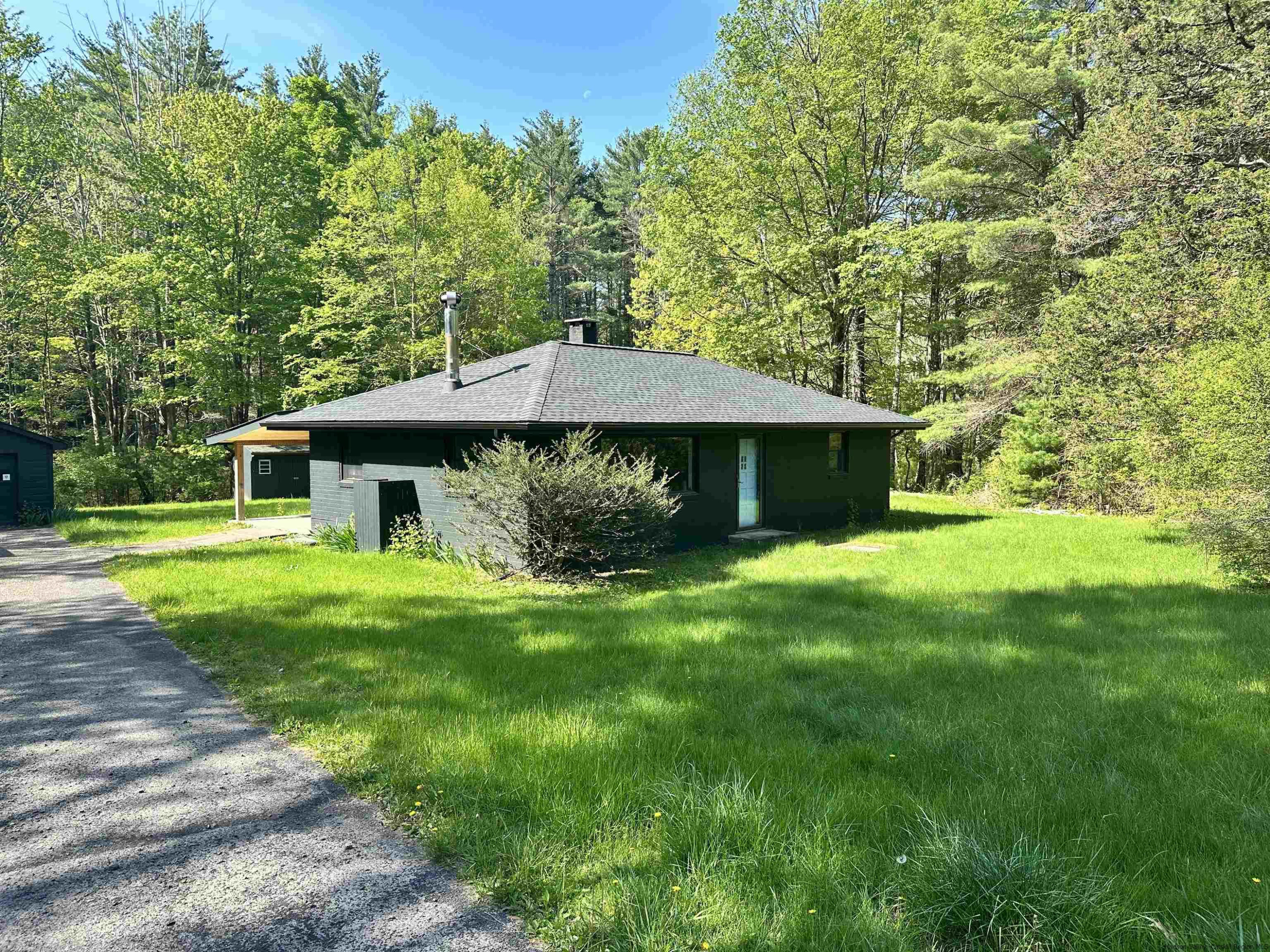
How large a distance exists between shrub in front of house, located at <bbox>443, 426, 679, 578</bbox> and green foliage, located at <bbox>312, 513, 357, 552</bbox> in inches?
152

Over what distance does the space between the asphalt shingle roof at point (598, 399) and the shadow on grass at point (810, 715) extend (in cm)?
391

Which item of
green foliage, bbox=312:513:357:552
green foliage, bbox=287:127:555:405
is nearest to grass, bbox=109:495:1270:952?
green foliage, bbox=312:513:357:552

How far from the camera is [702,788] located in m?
3.71

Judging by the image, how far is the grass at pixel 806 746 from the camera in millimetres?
2807

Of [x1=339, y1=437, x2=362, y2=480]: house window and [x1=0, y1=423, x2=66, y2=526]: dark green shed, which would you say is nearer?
[x1=339, y1=437, x2=362, y2=480]: house window

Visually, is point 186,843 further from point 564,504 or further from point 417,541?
point 417,541

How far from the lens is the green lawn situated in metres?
15.3

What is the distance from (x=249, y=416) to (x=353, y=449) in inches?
796

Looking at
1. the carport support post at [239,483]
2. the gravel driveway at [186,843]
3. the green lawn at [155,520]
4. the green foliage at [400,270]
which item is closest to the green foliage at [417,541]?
the green lawn at [155,520]

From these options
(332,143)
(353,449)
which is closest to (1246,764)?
(353,449)

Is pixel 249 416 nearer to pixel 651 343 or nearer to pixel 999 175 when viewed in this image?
pixel 651 343

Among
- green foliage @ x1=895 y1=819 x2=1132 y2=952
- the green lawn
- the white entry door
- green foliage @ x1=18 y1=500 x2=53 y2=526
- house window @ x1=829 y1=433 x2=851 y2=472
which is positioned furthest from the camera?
green foliage @ x1=18 y1=500 x2=53 y2=526

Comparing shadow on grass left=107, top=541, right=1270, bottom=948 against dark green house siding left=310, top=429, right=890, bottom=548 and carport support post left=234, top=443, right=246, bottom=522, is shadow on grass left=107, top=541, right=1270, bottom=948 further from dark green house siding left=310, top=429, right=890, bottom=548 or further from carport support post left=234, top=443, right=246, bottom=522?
carport support post left=234, top=443, right=246, bottom=522

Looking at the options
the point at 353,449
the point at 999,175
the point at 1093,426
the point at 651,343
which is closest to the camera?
the point at 1093,426
